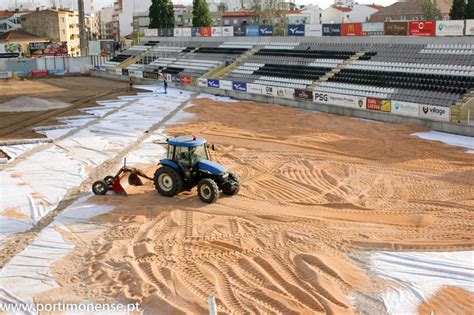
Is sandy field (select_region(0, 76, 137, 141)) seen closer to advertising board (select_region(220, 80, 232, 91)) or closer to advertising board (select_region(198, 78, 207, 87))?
advertising board (select_region(198, 78, 207, 87))

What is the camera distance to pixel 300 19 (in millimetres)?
95938

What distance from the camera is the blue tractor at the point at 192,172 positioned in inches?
622

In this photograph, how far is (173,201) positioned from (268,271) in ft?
18.3

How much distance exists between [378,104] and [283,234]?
18.5 metres

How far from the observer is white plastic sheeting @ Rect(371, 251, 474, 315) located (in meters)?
10.2

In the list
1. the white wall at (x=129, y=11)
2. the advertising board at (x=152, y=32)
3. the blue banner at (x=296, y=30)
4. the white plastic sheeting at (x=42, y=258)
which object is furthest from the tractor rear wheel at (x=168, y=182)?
the white wall at (x=129, y=11)

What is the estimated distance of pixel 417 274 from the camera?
11273 millimetres

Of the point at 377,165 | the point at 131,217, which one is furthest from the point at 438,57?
the point at 131,217

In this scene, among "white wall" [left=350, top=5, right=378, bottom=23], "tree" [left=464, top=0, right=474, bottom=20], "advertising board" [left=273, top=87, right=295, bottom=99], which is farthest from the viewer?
"white wall" [left=350, top=5, right=378, bottom=23]

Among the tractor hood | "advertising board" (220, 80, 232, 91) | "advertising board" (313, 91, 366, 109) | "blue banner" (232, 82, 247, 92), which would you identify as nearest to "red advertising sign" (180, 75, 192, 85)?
"advertising board" (220, 80, 232, 91)

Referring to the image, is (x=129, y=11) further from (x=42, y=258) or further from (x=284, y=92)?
(x=42, y=258)

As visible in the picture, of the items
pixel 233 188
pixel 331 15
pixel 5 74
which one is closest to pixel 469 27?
pixel 233 188

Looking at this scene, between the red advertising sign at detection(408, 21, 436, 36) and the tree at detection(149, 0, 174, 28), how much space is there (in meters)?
39.3

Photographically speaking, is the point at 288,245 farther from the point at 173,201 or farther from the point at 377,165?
the point at 377,165
